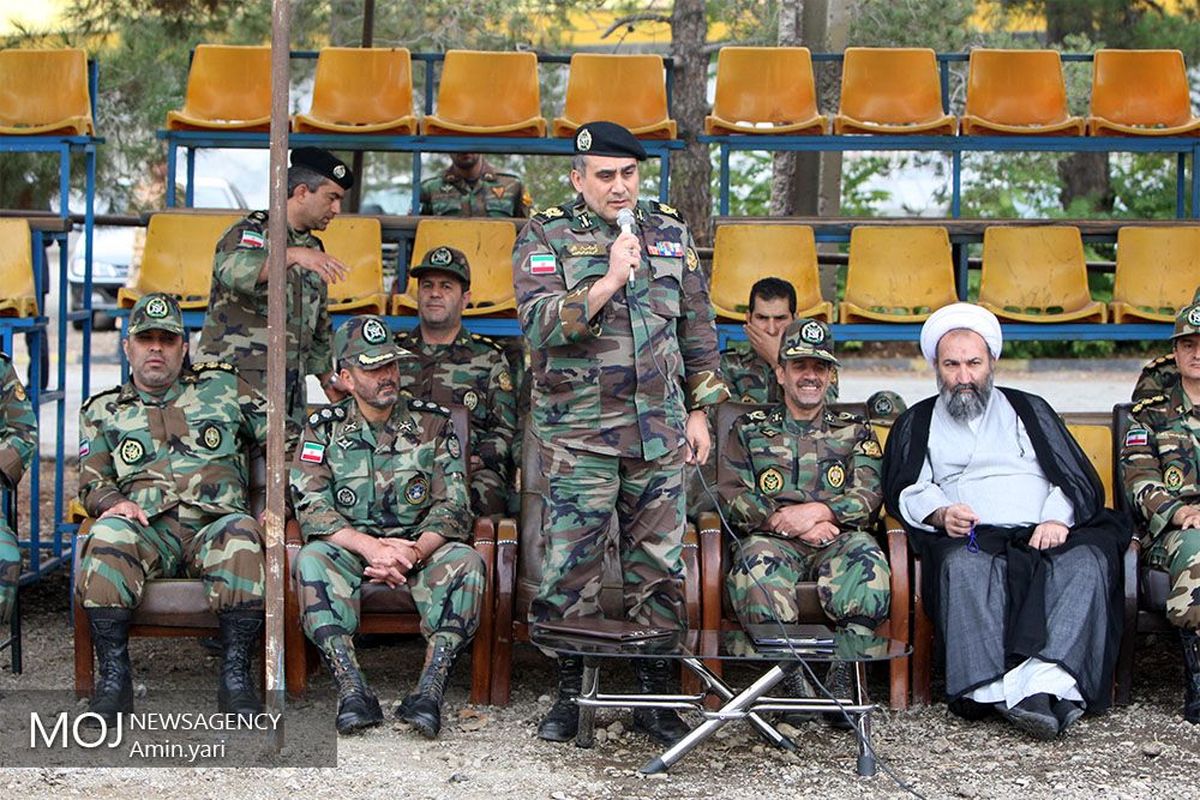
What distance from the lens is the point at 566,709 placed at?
5.66m

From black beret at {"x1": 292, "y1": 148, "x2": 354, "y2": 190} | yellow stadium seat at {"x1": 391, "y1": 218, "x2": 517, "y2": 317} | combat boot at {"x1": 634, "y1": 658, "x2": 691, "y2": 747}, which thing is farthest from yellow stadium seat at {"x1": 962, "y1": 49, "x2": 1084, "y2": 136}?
combat boot at {"x1": 634, "y1": 658, "x2": 691, "y2": 747}

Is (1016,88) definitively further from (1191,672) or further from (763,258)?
(1191,672)

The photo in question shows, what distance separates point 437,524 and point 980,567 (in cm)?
183

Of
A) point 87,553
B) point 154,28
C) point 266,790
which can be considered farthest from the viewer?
point 154,28

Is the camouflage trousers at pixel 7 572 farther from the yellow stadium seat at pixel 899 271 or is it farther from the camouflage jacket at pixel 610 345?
the yellow stadium seat at pixel 899 271

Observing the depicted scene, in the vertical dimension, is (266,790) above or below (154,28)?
below

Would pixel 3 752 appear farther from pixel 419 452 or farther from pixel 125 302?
pixel 125 302

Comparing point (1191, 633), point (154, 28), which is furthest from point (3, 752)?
point (154, 28)

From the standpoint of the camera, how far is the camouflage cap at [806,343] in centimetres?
628

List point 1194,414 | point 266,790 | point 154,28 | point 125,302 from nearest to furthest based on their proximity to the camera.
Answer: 1. point 266,790
2. point 1194,414
3. point 125,302
4. point 154,28

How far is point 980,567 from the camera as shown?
19.4 ft

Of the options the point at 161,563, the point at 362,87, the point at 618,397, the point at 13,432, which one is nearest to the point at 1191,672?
the point at 618,397

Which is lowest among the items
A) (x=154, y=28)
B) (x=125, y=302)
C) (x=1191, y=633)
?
(x=1191, y=633)

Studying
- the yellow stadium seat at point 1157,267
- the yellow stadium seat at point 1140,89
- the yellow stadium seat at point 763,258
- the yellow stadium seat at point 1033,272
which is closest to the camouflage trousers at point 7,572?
the yellow stadium seat at point 763,258
